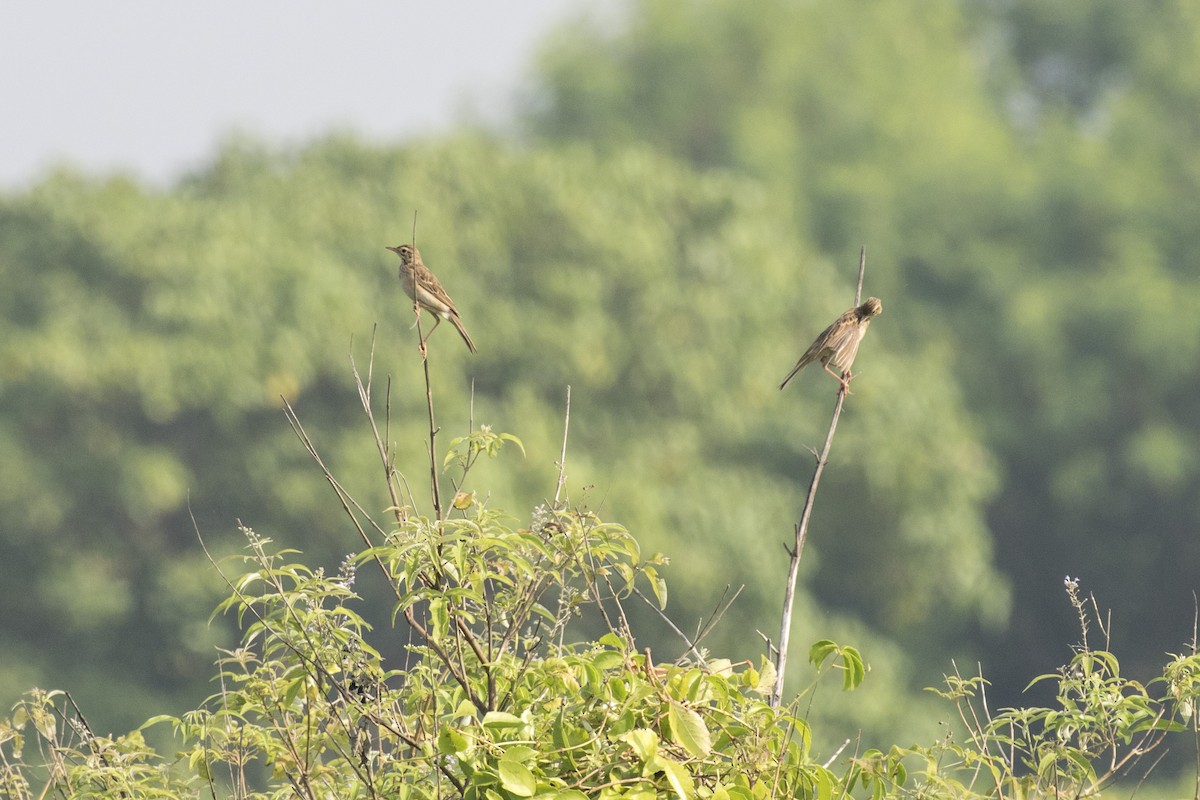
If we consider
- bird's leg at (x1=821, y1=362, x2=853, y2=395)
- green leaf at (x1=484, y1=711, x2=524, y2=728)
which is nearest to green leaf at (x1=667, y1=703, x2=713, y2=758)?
green leaf at (x1=484, y1=711, x2=524, y2=728)

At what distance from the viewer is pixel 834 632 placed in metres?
25.5

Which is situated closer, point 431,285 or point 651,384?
point 431,285

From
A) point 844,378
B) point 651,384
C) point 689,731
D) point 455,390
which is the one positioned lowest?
point 689,731

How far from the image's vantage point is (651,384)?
Result: 29.2m

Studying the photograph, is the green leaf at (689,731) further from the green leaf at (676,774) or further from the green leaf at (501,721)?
the green leaf at (501,721)

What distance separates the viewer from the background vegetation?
25.1 meters

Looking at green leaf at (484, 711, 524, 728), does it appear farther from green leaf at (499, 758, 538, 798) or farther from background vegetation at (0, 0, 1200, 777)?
background vegetation at (0, 0, 1200, 777)

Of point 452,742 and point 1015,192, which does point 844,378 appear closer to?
point 452,742

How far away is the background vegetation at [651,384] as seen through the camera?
82.4 feet

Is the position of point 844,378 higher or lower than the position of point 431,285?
lower

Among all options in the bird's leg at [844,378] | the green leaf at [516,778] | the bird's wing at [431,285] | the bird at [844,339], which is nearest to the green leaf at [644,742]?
the green leaf at [516,778]

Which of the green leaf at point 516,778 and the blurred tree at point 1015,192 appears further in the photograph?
the blurred tree at point 1015,192

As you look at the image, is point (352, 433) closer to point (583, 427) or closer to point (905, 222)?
point (583, 427)

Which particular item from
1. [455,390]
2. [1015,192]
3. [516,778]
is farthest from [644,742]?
[1015,192]
